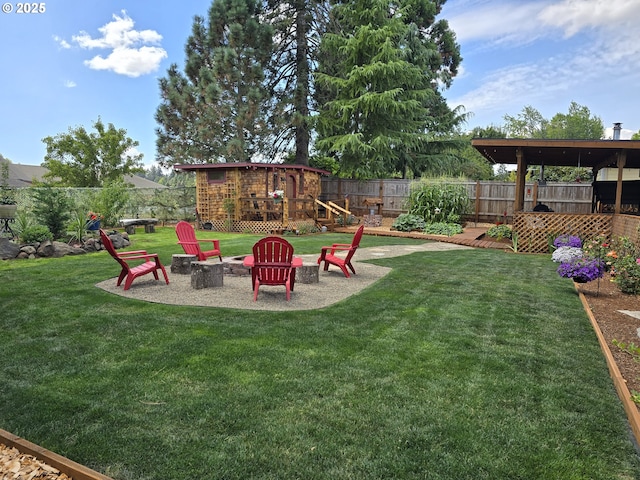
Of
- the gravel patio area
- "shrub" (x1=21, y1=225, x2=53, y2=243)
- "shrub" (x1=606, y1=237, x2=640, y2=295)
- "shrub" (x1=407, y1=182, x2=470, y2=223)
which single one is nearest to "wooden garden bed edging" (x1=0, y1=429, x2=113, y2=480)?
the gravel patio area

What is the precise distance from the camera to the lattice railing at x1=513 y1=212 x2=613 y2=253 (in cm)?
966

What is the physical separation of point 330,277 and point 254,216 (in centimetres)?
1003

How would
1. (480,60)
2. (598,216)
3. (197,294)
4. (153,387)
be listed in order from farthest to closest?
(480,60)
(598,216)
(197,294)
(153,387)

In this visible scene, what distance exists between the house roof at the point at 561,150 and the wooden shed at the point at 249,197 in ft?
23.0

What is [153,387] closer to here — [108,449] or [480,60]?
[108,449]

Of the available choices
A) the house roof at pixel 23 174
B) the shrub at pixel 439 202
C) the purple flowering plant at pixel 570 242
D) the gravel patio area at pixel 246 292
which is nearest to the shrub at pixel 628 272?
the purple flowering plant at pixel 570 242

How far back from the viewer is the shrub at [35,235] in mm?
9469

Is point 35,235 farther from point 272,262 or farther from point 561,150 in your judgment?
point 561,150

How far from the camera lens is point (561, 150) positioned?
1044 cm

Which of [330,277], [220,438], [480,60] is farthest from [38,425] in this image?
[480,60]

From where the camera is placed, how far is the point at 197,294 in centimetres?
548

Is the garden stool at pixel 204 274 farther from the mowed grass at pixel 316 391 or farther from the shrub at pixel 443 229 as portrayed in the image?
the shrub at pixel 443 229

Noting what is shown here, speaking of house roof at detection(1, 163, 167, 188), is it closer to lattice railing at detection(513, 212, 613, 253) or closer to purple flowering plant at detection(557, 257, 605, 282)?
lattice railing at detection(513, 212, 613, 253)

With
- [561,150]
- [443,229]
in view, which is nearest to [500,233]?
[443,229]
